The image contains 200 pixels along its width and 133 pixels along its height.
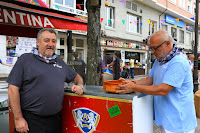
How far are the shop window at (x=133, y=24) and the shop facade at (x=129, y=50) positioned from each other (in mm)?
1278

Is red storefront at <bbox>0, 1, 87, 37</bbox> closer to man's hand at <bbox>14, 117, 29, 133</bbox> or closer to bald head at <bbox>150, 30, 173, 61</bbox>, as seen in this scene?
man's hand at <bbox>14, 117, 29, 133</bbox>

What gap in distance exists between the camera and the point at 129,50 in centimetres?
1686

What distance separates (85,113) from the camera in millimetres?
2131

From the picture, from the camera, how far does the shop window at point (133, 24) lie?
1645cm

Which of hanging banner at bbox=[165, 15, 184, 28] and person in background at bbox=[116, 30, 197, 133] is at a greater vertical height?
hanging banner at bbox=[165, 15, 184, 28]

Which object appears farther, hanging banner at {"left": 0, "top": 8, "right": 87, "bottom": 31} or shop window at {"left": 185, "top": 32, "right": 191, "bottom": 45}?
shop window at {"left": 185, "top": 32, "right": 191, "bottom": 45}

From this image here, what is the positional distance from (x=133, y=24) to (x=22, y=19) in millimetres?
14782

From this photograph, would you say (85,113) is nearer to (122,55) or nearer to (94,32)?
(94,32)

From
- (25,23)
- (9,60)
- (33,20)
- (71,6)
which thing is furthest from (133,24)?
(9,60)

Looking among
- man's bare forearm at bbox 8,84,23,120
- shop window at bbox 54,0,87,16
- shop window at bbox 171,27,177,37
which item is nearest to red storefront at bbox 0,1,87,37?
man's bare forearm at bbox 8,84,23,120

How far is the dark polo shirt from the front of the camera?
1925mm

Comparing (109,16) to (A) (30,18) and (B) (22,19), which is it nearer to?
(A) (30,18)

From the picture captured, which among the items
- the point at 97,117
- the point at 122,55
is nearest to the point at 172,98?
the point at 97,117

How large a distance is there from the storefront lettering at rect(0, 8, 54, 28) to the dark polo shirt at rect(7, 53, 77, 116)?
4.61 ft
